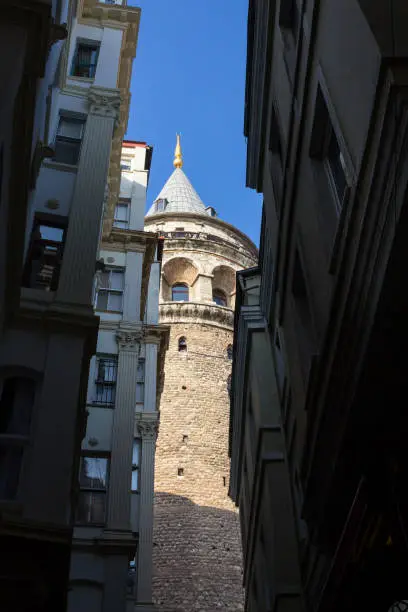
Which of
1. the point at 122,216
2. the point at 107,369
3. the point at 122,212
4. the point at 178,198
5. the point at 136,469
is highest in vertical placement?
the point at 178,198

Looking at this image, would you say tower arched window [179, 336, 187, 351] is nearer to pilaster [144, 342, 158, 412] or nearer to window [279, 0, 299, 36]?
pilaster [144, 342, 158, 412]

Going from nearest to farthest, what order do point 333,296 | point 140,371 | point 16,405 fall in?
1. point 333,296
2. point 16,405
3. point 140,371

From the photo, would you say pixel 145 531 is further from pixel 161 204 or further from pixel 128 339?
pixel 161 204

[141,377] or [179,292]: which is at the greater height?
[179,292]

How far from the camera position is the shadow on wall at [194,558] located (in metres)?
31.3

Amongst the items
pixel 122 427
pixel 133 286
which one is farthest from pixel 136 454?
pixel 133 286

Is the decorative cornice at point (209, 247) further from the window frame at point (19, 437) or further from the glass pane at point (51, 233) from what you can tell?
the window frame at point (19, 437)

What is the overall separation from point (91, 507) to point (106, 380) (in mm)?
3635

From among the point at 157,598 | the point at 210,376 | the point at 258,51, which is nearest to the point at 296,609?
the point at 258,51

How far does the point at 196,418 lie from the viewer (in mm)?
39625

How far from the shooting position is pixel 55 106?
14.6 metres

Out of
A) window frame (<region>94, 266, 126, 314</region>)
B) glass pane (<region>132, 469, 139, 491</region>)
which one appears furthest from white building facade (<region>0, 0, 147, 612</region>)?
window frame (<region>94, 266, 126, 314</region>)

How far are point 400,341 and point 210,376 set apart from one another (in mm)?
35543

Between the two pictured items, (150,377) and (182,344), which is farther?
(182,344)
